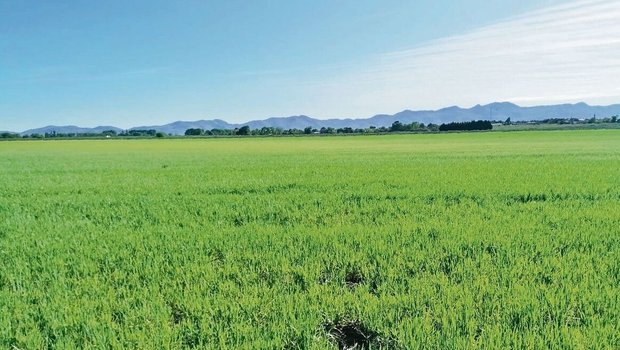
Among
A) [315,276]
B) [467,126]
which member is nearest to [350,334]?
[315,276]

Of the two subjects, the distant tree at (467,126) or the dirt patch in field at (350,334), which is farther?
the distant tree at (467,126)

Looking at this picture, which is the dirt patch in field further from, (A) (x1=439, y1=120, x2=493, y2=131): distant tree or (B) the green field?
(A) (x1=439, y1=120, x2=493, y2=131): distant tree

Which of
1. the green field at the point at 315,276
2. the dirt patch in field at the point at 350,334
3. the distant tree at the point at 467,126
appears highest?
the distant tree at the point at 467,126

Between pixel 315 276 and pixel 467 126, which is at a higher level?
pixel 467 126

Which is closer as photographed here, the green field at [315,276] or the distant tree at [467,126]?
the green field at [315,276]

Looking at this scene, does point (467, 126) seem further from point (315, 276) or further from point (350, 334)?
point (350, 334)

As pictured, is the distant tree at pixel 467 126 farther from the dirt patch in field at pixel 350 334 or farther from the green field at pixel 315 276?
the dirt patch in field at pixel 350 334

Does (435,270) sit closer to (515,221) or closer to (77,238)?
(515,221)

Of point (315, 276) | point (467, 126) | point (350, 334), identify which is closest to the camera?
point (350, 334)

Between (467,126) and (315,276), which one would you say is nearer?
(315,276)

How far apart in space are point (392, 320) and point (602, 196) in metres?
9.89

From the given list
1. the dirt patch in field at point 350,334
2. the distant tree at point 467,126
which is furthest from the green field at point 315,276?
the distant tree at point 467,126

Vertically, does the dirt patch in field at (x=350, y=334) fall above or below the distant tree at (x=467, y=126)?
below

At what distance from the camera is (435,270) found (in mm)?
5121
